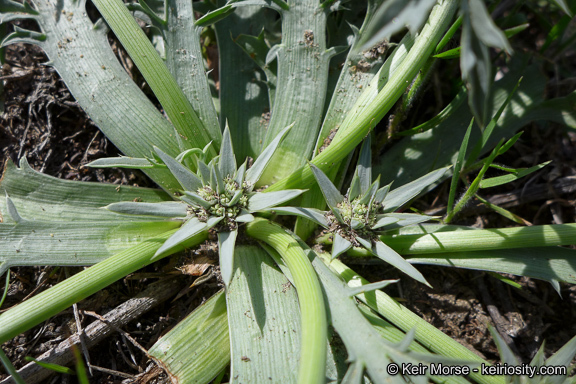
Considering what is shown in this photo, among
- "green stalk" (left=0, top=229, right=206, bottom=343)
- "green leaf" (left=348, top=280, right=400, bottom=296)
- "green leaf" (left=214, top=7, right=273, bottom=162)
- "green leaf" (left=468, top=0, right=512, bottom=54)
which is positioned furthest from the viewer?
"green leaf" (left=214, top=7, right=273, bottom=162)

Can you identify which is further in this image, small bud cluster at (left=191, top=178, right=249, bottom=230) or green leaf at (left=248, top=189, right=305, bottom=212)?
small bud cluster at (left=191, top=178, right=249, bottom=230)

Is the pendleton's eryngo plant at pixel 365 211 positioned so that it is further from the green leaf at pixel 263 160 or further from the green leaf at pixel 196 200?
the green leaf at pixel 196 200

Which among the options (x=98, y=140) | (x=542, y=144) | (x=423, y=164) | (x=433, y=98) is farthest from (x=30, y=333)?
(x=542, y=144)

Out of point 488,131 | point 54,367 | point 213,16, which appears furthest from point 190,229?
point 488,131

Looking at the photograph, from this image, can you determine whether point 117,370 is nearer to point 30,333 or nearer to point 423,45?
point 30,333

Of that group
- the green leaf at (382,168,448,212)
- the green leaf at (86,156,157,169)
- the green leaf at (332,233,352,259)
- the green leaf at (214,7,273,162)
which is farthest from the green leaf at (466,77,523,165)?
the green leaf at (86,156,157,169)

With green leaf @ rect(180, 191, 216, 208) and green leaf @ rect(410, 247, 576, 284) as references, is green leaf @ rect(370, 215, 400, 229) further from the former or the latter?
green leaf @ rect(180, 191, 216, 208)

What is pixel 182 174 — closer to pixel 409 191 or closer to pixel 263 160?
pixel 263 160

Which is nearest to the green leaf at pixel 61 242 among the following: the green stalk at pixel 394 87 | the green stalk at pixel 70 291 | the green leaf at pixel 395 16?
the green stalk at pixel 70 291
